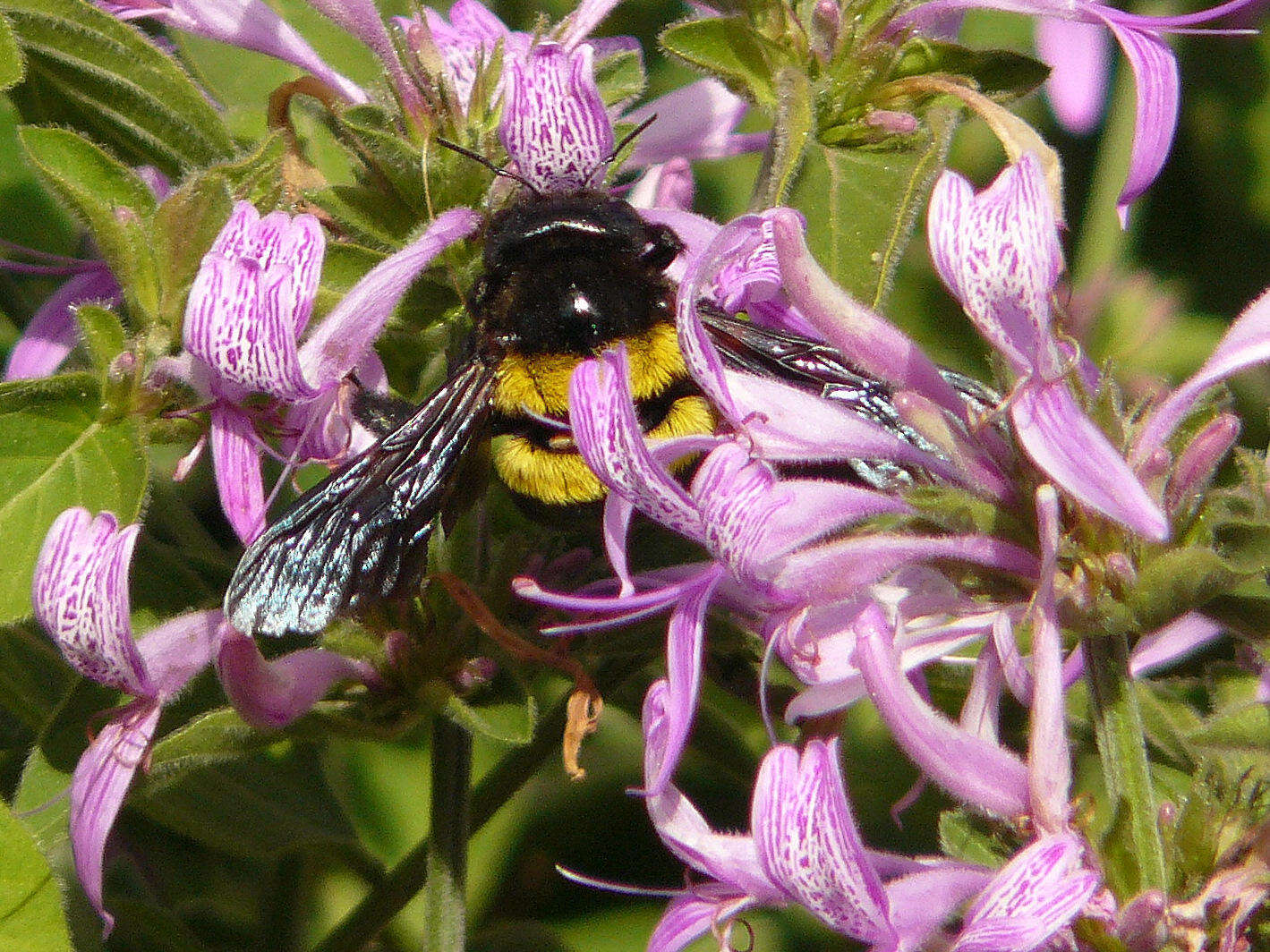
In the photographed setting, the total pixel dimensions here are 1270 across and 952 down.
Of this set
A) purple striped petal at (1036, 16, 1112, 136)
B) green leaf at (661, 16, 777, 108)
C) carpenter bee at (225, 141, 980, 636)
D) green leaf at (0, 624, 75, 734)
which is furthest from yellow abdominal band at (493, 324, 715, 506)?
purple striped petal at (1036, 16, 1112, 136)

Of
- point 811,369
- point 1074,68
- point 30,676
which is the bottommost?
point 30,676

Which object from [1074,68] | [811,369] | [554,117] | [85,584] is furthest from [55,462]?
[1074,68]

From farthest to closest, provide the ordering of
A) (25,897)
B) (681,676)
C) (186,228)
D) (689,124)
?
(689,124) → (186,228) → (25,897) → (681,676)

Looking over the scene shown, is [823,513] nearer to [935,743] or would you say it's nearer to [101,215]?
[935,743]

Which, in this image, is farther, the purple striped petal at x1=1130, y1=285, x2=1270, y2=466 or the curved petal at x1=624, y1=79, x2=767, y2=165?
the curved petal at x1=624, y1=79, x2=767, y2=165

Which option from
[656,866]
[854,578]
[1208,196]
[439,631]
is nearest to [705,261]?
[854,578]

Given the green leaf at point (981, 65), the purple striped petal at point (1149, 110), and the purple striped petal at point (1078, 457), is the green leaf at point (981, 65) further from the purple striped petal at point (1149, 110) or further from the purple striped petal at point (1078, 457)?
the purple striped petal at point (1078, 457)

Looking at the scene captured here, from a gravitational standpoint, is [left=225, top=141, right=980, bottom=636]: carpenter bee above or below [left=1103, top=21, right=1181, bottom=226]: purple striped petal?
below

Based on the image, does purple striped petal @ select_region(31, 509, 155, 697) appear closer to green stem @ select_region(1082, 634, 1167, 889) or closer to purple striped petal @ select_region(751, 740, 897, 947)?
purple striped petal @ select_region(751, 740, 897, 947)
